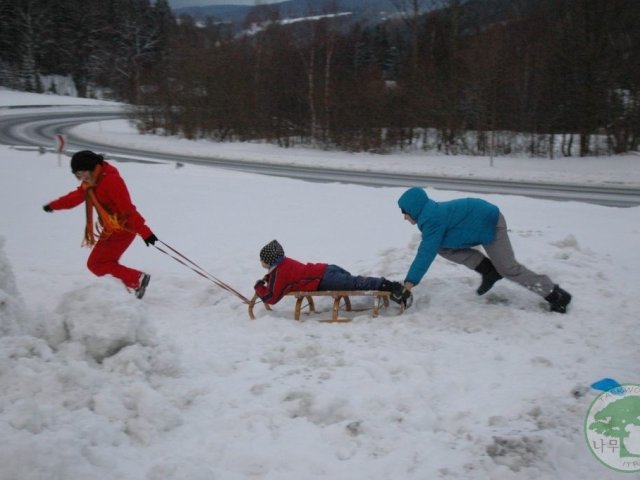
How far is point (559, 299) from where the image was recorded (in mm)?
5090

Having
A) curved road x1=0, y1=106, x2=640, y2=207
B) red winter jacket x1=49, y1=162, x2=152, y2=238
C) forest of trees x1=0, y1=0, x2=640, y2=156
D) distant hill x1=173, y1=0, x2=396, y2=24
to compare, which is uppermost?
distant hill x1=173, y1=0, x2=396, y2=24

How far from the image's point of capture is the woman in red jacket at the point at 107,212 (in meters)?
5.82

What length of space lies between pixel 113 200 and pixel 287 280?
2181mm

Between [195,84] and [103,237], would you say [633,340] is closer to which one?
[103,237]

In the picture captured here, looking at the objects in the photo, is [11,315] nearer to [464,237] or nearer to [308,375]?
[308,375]

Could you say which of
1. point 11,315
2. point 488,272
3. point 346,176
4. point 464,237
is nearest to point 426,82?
point 346,176

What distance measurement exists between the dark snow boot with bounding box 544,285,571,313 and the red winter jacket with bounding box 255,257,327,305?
2.26 m

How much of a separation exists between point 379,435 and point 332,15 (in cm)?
2728

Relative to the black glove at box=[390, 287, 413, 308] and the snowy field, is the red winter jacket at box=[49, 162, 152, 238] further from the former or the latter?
the black glove at box=[390, 287, 413, 308]

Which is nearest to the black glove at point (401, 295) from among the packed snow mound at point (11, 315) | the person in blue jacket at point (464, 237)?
the person in blue jacket at point (464, 237)

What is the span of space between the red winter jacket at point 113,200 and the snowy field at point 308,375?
951 millimetres

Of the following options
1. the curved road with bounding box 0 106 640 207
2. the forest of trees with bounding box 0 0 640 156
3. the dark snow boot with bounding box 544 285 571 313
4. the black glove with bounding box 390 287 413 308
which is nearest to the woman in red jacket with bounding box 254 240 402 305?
the black glove with bounding box 390 287 413 308

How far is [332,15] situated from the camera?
27.3 meters

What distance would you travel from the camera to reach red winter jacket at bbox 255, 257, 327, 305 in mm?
5504
